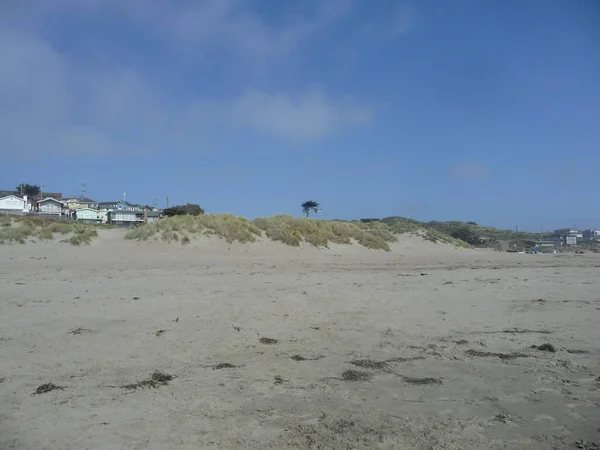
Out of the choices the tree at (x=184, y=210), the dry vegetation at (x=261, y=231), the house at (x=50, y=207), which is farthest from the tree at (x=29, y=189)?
the dry vegetation at (x=261, y=231)

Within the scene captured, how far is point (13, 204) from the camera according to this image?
215 feet

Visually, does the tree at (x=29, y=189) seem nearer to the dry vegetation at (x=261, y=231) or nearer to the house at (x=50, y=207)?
the house at (x=50, y=207)

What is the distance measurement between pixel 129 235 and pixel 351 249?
997 centimetres

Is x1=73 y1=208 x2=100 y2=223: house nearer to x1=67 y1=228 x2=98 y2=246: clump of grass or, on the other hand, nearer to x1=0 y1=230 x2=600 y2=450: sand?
x1=67 y1=228 x2=98 y2=246: clump of grass

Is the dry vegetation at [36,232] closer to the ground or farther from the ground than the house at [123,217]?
closer to the ground

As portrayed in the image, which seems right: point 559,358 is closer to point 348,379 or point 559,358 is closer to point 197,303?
point 348,379

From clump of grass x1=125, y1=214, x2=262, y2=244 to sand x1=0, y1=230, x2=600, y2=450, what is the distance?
28.8ft

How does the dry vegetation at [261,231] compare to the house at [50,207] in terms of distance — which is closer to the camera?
the dry vegetation at [261,231]

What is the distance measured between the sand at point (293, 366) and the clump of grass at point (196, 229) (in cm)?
879

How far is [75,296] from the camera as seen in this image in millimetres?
8367

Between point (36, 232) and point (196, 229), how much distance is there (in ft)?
20.0

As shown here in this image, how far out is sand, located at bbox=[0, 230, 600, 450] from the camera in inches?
130

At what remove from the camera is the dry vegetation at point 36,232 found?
16.8m

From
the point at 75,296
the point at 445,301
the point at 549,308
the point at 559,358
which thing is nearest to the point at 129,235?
the point at 75,296
